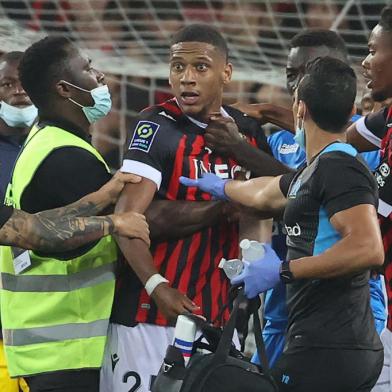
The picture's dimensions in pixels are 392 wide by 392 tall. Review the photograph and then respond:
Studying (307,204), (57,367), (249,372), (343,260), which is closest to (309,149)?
(307,204)

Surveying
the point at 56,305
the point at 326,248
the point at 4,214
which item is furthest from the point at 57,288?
the point at 326,248

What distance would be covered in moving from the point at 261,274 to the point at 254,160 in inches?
32.4

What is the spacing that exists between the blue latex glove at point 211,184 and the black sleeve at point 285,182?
0.25m

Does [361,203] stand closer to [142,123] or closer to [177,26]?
[142,123]

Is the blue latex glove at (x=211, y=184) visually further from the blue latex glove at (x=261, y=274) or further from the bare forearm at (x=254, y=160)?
the blue latex glove at (x=261, y=274)

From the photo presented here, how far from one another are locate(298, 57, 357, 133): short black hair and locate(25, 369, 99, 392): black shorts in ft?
4.22

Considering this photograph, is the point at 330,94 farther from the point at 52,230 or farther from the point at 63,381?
the point at 63,381

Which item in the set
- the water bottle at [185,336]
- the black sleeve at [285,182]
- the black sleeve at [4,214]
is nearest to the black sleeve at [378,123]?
the black sleeve at [285,182]

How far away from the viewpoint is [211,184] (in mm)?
3928

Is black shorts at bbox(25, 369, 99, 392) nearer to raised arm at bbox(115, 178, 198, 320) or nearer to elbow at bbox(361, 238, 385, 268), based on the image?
raised arm at bbox(115, 178, 198, 320)

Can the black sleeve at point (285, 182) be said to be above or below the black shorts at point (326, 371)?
above

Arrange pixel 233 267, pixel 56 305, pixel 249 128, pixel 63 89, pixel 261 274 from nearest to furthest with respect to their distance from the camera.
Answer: pixel 261 274, pixel 233 267, pixel 56 305, pixel 63 89, pixel 249 128

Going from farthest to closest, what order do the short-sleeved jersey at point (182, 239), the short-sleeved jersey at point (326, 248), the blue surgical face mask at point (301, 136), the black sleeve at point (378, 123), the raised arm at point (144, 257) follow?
1. the black sleeve at point (378, 123)
2. the short-sleeved jersey at point (182, 239)
3. the raised arm at point (144, 257)
4. the blue surgical face mask at point (301, 136)
5. the short-sleeved jersey at point (326, 248)

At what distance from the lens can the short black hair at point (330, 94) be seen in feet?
11.4
